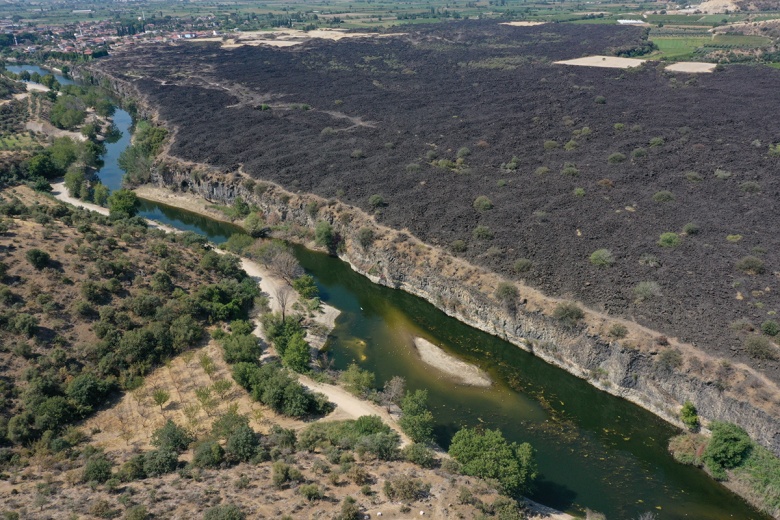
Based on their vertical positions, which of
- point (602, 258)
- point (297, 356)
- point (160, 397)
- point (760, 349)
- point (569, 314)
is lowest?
point (160, 397)

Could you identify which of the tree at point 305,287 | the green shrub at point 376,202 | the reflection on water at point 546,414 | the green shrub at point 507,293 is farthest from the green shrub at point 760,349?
the green shrub at point 376,202

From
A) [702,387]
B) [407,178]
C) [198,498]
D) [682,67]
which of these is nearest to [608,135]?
[407,178]

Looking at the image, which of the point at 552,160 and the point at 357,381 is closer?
the point at 357,381

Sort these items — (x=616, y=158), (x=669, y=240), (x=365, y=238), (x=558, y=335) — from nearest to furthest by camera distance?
(x=558, y=335) < (x=669, y=240) < (x=365, y=238) < (x=616, y=158)

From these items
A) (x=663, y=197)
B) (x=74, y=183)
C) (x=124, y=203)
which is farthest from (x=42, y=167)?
(x=663, y=197)

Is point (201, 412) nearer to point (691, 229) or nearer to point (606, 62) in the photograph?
point (691, 229)

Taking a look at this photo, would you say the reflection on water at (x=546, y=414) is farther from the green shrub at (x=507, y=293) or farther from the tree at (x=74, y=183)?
the tree at (x=74, y=183)

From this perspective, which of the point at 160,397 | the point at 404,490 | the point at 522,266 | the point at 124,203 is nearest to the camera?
the point at 404,490

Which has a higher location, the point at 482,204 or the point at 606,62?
the point at 606,62
